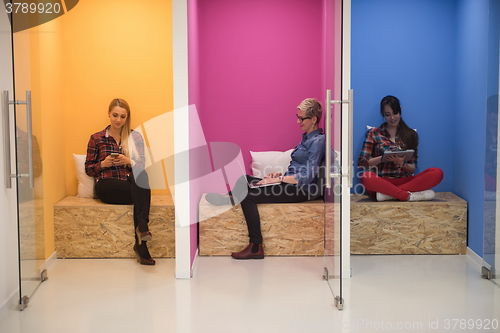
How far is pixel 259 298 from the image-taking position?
11.1 ft

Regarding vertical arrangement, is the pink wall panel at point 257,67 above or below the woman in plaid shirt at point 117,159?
above

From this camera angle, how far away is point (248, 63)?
15.9 feet

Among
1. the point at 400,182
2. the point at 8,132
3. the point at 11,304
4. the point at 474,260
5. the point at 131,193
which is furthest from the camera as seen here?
the point at 400,182

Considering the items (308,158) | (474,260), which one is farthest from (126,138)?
(474,260)

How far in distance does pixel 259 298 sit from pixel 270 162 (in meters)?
1.67

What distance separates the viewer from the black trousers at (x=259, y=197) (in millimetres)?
4238

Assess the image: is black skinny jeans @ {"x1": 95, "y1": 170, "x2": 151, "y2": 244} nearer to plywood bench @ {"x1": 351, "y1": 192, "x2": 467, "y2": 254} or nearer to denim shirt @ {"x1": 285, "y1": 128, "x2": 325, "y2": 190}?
denim shirt @ {"x1": 285, "y1": 128, "x2": 325, "y2": 190}

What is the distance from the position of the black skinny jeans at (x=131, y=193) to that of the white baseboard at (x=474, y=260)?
255 centimetres

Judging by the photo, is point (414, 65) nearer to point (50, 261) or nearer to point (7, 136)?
point (7, 136)

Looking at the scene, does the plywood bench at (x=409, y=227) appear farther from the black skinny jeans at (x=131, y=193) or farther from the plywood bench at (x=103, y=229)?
the black skinny jeans at (x=131, y=193)

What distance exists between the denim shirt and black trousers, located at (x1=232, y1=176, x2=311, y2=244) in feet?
0.28

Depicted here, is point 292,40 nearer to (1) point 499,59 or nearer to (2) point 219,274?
(1) point 499,59

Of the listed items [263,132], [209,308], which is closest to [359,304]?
[209,308]

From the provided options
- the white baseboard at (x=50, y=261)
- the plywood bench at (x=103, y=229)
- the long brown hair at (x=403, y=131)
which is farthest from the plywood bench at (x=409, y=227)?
the white baseboard at (x=50, y=261)
